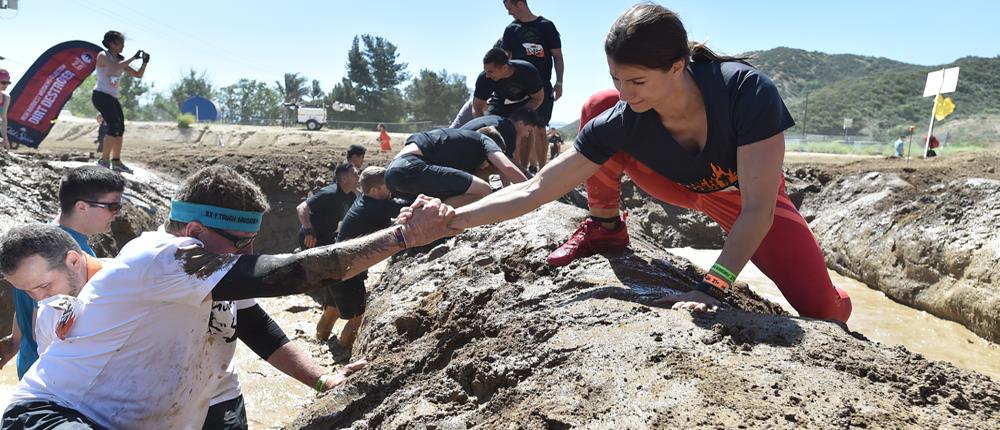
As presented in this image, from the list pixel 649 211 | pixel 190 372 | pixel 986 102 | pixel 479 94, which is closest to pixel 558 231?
pixel 190 372

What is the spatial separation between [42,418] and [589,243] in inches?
86.5

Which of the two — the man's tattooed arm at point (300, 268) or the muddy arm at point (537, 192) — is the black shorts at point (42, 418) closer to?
the man's tattooed arm at point (300, 268)

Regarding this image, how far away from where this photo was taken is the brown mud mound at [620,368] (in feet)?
5.57

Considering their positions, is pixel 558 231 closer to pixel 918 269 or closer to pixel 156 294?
pixel 156 294

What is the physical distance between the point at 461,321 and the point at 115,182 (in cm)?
188

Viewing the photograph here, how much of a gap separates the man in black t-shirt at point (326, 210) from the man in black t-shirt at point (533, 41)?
2.05m

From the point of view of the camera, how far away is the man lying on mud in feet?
6.63

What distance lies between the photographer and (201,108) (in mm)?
37375

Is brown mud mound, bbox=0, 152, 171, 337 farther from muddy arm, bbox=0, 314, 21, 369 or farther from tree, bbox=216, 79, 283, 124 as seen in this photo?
tree, bbox=216, 79, 283, 124

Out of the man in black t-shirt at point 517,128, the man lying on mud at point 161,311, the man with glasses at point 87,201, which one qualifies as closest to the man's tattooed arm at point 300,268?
the man lying on mud at point 161,311

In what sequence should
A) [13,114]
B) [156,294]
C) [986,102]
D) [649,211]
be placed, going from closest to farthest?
[156,294], [649,211], [13,114], [986,102]

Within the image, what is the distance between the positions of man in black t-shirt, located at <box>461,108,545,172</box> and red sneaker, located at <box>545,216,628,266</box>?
283 centimetres

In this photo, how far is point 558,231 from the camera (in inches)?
153

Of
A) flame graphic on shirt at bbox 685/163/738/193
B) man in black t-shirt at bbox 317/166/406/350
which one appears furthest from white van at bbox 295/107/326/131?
flame graphic on shirt at bbox 685/163/738/193
